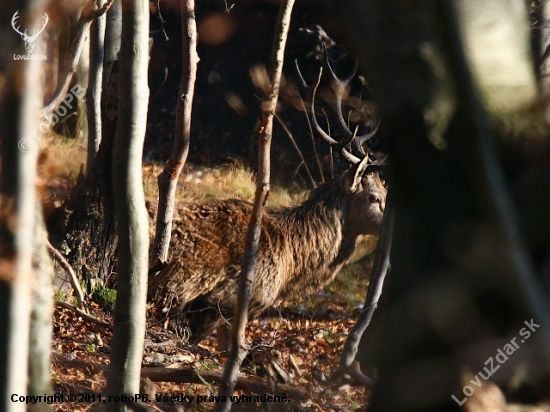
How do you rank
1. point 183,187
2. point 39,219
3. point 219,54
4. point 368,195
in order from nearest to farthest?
point 39,219 → point 368,195 → point 183,187 → point 219,54

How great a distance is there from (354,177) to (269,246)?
1.25 metres

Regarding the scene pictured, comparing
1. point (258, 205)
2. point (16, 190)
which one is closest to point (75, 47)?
point (258, 205)

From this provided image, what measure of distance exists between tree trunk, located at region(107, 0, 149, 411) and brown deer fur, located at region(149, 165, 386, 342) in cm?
344

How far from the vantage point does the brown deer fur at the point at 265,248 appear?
7582 mm

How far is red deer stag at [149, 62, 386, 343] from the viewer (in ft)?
24.8

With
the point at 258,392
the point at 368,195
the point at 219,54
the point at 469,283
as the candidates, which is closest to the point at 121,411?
the point at 258,392

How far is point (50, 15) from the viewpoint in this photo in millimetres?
2398

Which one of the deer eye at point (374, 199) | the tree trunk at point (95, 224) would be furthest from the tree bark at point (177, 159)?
the deer eye at point (374, 199)

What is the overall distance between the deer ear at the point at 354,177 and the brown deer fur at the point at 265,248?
0.5 inches

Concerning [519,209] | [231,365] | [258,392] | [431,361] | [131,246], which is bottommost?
[258,392]

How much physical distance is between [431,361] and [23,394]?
1.35 metres

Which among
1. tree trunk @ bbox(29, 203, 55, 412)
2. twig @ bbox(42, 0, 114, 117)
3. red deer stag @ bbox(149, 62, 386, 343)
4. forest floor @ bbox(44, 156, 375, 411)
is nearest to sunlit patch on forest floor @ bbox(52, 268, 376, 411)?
forest floor @ bbox(44, 156, 375, 411)

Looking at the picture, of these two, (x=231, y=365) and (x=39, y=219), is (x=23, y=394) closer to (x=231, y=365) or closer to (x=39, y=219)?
(x=39, y=219)

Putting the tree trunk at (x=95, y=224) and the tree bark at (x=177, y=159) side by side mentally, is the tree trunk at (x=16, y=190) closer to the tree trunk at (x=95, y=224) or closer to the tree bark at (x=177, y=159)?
the tree bark at (x=177, y=159)
